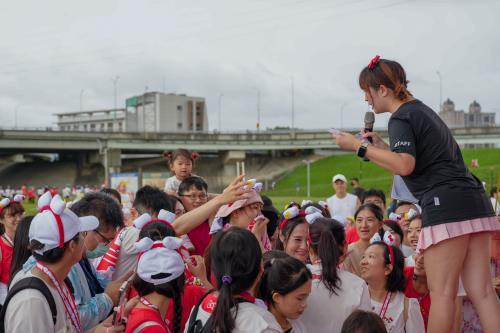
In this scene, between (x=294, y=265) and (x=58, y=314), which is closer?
(x=58, y=314)

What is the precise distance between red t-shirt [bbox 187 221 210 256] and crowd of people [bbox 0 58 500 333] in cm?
83

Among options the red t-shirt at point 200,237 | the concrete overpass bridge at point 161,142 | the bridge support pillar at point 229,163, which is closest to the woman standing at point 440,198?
the red t-shirt at point 200,237

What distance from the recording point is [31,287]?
293 centimetres

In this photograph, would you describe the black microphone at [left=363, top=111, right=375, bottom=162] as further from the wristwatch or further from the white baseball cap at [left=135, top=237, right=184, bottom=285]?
the white baseball cap at [left=135, top=237, right=184, bottom=285]

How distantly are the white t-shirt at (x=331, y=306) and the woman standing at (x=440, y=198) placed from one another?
462 millimetres

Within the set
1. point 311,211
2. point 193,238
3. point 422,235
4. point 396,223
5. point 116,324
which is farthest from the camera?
point 396,223

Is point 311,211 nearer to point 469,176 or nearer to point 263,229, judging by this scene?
point 263,229

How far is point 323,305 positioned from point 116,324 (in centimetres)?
135

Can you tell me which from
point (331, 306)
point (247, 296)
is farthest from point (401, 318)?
point (247, 296)

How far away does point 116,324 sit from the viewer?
3.40 m

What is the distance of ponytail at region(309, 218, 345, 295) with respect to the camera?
3.84 m

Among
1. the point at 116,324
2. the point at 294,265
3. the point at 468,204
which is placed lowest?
the point at 116,324

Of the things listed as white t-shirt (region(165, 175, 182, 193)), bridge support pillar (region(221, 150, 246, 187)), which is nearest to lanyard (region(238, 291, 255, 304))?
white t-shirt (region(165, 175, 182, 193))

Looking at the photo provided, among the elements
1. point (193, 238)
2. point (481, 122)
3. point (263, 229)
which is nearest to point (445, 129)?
point (263, 229)
